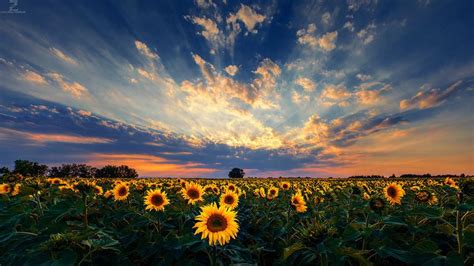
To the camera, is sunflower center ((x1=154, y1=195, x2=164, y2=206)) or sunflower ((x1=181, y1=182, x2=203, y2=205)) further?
sunflower ((x1=181, y1=182, x2=203, y2=205))

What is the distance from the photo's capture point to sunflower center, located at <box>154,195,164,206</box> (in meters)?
6.10

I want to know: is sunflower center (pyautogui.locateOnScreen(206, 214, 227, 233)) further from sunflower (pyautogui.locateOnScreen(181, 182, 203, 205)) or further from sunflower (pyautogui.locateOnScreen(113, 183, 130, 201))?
sunflower (pyautogui.locateOnScreen(113, 183, 130, 201))

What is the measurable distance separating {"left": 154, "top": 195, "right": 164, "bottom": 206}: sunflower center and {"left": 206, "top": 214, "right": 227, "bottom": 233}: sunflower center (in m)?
2.62

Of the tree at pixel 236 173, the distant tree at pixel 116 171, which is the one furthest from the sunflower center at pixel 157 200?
the tree at pixel 236 173

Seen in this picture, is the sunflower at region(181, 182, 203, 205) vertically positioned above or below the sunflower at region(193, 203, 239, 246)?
above

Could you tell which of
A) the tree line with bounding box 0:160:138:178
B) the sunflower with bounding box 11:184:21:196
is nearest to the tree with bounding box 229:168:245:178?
the tree line with bounding box 0:160:138:178

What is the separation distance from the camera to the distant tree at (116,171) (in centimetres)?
6047

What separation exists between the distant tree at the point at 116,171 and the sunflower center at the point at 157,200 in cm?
5866

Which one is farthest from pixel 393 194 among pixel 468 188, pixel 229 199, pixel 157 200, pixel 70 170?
pixel 70 170

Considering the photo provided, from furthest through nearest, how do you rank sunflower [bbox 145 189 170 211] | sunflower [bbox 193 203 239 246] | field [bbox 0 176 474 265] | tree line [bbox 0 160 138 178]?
tree line [bbox 0 160 138 178], sunflower [bbox 145 189 170 211], sunflower [bbox 193 203 239 246], field [bbox 0 176 474 265]

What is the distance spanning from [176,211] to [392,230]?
413 cm

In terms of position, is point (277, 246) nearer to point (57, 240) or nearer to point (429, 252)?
point (429, 252)

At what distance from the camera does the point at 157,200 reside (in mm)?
6191

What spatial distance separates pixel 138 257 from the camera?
213 inches
